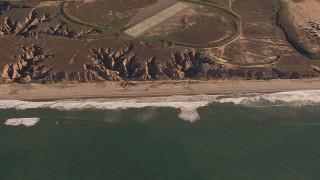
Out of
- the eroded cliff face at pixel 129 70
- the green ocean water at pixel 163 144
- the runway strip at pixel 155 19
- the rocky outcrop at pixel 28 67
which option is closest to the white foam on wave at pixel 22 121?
the green ocean water at pixel 163 144

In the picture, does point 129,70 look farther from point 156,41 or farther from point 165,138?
point 165,138

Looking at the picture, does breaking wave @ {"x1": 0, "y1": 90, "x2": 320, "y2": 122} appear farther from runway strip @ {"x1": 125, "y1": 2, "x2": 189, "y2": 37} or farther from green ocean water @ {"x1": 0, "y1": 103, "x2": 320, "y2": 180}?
runway strip @ {"x1": 125, "y1": 2, "x2": 189, "y2": 37}

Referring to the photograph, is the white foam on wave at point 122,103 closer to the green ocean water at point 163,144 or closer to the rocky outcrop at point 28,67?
the green ocean water at point 163,144

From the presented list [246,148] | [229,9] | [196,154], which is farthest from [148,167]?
[229,9]

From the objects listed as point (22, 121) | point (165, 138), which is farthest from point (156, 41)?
point (22, 121)

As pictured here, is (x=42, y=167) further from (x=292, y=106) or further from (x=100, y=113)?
(x=292, y=106)

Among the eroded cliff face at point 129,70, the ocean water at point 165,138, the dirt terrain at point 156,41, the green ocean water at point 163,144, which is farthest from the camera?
the dirt terrain at point 156,41
